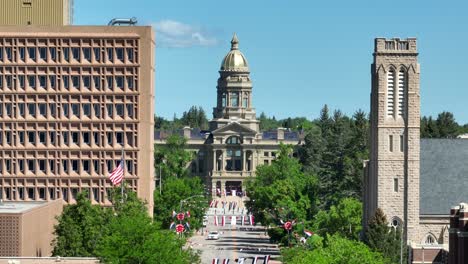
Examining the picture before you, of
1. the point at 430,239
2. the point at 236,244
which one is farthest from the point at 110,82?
the point at 236,244

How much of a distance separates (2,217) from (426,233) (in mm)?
31852

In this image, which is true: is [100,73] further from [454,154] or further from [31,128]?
[454,154]

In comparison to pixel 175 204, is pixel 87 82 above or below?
above

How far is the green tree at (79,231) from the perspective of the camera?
103375 mm

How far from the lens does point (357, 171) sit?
159500 mm

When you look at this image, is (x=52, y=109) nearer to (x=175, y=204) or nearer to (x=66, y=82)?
(x=66, y=82)

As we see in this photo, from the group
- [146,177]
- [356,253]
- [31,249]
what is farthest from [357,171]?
[356,253]

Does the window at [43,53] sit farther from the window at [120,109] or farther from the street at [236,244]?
the street at [236,244]

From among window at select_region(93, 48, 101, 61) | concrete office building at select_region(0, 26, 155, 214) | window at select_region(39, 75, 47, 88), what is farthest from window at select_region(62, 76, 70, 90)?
window at select_region(93, 48, 101, 61)

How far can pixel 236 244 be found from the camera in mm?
157250

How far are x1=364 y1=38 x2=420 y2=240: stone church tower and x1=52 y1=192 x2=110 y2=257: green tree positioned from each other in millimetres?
22155

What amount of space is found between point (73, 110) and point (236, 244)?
35.3 metres

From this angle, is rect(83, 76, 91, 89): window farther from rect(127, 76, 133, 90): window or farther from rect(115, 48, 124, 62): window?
rect(127, 76, 133, 90): window

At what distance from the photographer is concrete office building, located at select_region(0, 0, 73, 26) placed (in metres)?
131
